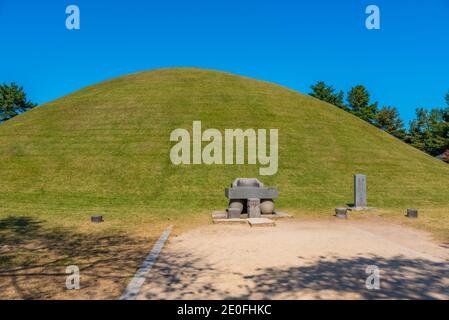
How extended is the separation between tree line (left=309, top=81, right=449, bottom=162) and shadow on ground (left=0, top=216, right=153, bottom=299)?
50117 millimetres

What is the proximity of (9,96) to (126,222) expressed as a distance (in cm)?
5578

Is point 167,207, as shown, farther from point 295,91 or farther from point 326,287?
point 295,91

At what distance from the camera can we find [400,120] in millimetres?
56188

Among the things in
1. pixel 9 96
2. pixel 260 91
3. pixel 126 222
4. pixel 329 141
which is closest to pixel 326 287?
pixel 126 222

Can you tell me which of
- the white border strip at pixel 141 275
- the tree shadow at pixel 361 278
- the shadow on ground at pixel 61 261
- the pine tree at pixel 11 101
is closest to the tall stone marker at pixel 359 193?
the tree shadow at pixel 361 278

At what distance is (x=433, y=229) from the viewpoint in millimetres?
10898

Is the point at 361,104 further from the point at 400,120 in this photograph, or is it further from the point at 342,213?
the point at 342,213

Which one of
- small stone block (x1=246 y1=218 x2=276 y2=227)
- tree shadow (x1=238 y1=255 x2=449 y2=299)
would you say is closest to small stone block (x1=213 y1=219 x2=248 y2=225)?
small stone block (x1=246 y1=218 x2=276 y2=227)

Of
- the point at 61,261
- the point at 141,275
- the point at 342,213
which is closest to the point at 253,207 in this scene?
the point at 342,213

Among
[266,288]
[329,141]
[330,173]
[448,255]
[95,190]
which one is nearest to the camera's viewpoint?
[266,288]

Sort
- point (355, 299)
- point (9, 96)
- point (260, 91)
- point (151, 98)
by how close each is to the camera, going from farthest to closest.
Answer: point (9, 96)
point (260, 91)
point (151, 98)
point (355, 299)

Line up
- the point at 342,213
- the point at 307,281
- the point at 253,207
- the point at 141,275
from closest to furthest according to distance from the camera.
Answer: the point at 307,281
the point at 141,275
the point at 253,207
the point at 342,213

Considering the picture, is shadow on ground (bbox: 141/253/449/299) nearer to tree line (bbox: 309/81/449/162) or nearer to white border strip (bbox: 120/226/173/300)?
white border strip (bbox: 120/226/173/300)

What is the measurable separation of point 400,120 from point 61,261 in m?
61.7
